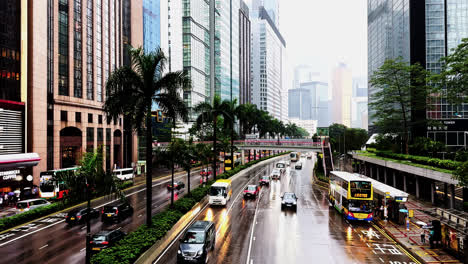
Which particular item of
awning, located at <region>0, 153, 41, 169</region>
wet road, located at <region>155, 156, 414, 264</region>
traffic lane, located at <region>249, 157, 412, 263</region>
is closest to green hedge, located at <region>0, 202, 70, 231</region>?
awning, located at <region>0, 153, 41, 169</region>

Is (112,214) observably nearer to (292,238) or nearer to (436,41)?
(292,238)

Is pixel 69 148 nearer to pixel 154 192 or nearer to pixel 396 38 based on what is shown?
pixel 154 192

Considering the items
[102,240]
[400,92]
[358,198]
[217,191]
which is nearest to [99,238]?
[102,240]

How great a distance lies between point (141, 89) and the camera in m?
21.4

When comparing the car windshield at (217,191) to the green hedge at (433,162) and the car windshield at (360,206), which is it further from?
the green hedge at (433,162)

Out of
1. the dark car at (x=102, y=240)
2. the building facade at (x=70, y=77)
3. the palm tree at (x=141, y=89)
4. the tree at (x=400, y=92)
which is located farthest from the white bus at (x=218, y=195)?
the tree at (x=400, y=92)

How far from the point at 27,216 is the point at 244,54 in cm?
15687

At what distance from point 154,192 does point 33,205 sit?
15.8 meters

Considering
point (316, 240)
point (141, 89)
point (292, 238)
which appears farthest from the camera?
point (292, 238)

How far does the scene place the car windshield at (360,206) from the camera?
27.0 m

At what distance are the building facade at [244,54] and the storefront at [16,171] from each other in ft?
411

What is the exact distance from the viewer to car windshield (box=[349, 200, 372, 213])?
88.7ft

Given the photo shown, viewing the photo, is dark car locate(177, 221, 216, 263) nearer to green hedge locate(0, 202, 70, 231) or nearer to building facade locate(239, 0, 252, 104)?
green hedge locate(0, 202, 70, 231)

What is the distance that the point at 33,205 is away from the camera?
32156 mm
